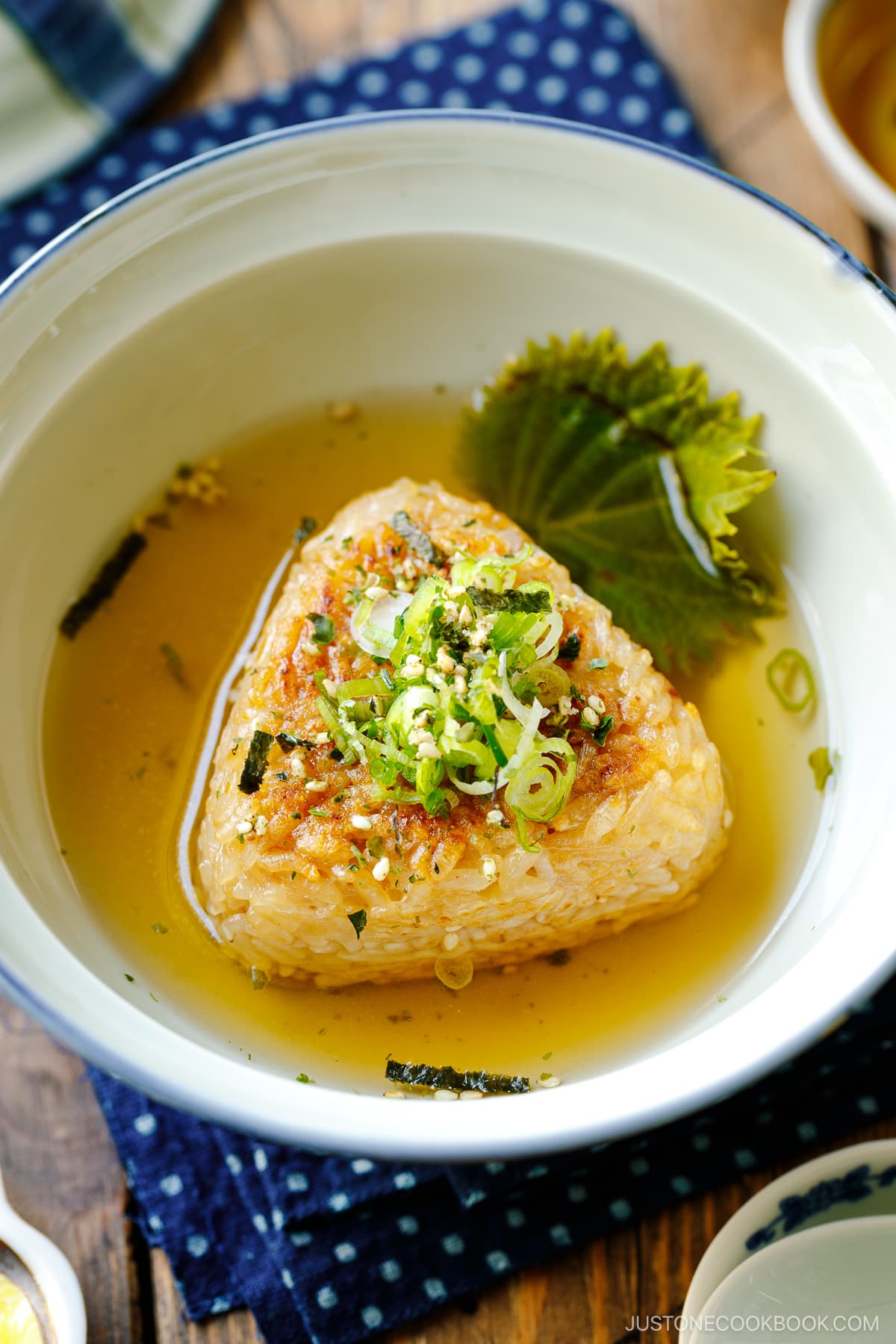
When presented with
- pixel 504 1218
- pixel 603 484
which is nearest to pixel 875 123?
pixel 603 484

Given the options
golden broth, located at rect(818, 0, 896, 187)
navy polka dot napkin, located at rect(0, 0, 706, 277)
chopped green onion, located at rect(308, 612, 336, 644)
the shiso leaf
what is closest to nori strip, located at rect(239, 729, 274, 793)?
chopped green onion, located at rect(308, 612, 336, 644)

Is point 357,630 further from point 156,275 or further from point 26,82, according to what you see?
point 26,82

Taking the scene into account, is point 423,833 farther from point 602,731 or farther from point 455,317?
point 455,317

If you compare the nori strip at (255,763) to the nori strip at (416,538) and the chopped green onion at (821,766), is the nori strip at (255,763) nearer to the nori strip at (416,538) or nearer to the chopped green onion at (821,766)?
the nori strip at (416,538)

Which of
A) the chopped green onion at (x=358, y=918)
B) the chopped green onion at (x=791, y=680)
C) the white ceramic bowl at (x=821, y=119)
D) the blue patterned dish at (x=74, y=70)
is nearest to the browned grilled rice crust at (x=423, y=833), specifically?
the chopped green onion at (x=358, y=918)

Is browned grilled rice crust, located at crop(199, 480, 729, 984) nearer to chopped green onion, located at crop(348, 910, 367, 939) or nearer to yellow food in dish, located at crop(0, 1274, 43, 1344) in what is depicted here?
chopped green onion, located at crop(348, 910, 367, 939)

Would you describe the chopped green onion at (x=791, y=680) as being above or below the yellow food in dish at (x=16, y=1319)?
above
